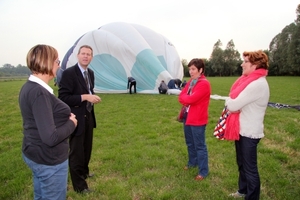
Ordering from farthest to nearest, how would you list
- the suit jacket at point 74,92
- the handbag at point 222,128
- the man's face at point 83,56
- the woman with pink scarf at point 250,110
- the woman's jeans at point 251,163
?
the man's face at point 83,56, the suit jacket at point 74,92, the handbag at point 222,128, the woman's jeans at point 251,163, the woman with pink scarf at point 250,110

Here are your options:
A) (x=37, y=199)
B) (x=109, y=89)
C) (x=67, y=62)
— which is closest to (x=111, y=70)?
(x=109, y=89)

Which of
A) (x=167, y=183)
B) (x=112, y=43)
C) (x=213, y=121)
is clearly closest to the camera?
(x=167, y=183)

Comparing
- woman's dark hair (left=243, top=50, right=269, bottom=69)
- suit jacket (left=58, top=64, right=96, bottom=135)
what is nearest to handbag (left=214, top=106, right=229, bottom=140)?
woman's dark hair (left=243, top=50, right=269, bottom=69)

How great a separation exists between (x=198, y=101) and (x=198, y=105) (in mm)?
70

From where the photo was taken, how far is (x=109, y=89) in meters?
13.0

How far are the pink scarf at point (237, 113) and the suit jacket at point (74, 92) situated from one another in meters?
1.77

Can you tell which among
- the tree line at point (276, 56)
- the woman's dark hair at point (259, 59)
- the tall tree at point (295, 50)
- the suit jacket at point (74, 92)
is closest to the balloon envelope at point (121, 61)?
the suit jacket at point (74, 92)

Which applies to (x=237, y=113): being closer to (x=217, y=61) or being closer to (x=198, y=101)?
(x=198, y=101)

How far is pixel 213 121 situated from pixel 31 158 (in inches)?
221

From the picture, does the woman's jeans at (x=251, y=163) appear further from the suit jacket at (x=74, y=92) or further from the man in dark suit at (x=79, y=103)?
the suit jacket at (x=74, y=92)

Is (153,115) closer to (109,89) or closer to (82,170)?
(82,170)

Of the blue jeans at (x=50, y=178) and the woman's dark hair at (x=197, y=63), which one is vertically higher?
the woman's dark hair at (x=197, y=63)

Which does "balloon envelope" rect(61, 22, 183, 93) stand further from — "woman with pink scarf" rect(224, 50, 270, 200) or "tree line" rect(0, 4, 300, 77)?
"tree line" rect(0, 4, 300, 77)

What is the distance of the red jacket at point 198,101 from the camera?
3334 millimetres
